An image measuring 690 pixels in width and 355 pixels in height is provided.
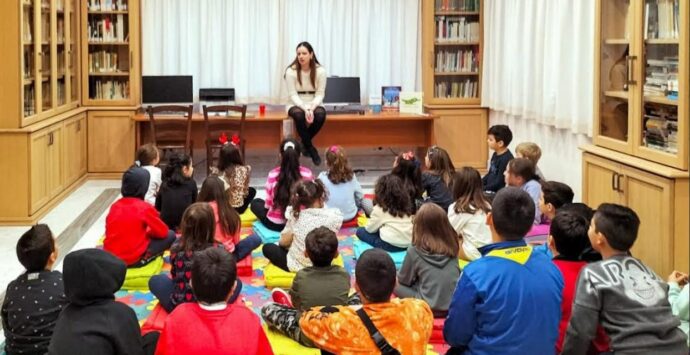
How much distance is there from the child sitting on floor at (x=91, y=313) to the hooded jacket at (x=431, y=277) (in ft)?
5.38

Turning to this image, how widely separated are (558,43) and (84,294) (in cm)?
561

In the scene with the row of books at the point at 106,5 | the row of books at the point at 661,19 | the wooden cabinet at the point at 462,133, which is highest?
the row of books at the point at 106,5

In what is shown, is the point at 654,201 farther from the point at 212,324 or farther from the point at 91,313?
the point at 91,313

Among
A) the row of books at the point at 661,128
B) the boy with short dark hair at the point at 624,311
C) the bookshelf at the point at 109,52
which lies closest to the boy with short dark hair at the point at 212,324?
the boy with short dark hair at the point at 624,311

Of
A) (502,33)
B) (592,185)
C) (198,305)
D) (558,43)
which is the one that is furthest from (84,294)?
(502,33)

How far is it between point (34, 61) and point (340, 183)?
300cm

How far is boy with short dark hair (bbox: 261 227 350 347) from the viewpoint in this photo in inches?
152

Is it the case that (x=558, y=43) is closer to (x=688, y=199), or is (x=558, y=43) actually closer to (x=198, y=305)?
(x=688, y=199)

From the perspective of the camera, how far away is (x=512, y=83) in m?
8.88

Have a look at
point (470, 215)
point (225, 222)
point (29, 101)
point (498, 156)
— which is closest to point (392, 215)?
point (470, 215)

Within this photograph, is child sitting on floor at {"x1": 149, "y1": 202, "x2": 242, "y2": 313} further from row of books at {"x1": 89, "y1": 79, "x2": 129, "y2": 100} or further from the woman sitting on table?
row of books at {"x1": 89, "y1": 79, "x2": 129, "y2": 100}

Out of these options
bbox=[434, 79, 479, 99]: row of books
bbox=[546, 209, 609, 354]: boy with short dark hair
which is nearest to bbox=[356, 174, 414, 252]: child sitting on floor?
bbox=[546, 209, 609, 354]: boy with short dark hair

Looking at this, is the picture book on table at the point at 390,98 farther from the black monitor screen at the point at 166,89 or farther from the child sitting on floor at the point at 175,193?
the child sitting on floor at the point at 175,193

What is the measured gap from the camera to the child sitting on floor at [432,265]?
4.21 meters
